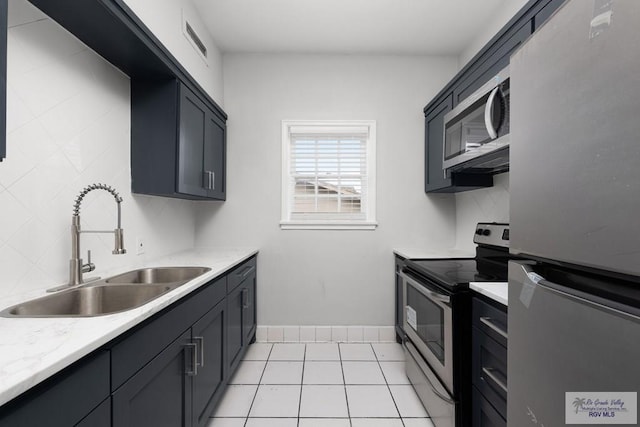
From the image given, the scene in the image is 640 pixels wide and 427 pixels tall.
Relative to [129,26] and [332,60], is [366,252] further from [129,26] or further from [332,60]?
[129,26]

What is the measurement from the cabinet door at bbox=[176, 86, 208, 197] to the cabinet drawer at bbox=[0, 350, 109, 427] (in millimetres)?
1360

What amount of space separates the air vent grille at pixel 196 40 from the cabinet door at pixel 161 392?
6.90 ft

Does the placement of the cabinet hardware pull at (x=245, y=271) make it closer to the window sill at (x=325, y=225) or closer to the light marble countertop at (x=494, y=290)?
the window sill at (x=325, y=225)

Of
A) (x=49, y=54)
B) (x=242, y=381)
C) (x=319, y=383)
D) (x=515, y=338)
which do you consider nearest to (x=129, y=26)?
(x=49, y=54)

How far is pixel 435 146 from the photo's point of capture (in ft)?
8.46

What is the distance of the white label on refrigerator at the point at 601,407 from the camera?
0.51 m

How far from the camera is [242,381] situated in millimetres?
2150

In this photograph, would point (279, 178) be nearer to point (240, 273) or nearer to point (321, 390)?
point (240, 273)

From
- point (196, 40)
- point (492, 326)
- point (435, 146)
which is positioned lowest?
Answer: point (492, 326)

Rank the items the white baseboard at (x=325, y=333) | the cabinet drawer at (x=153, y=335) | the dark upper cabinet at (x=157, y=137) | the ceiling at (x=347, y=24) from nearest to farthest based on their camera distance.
→ the cabinet drawer at (x=153, y=335)
the dark upper cabinet at (x=157, y=137)
the ceiling at (x=347, y=24)
the white baseboard at (x=325, y=333)

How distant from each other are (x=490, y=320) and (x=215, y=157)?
2.35 meters

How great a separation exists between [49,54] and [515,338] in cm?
216

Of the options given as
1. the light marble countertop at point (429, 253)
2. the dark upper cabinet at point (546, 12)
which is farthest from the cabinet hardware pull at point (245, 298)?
the dark upper cabinet at point (546, 12)

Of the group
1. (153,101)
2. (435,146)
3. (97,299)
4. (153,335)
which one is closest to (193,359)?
(153,335)
